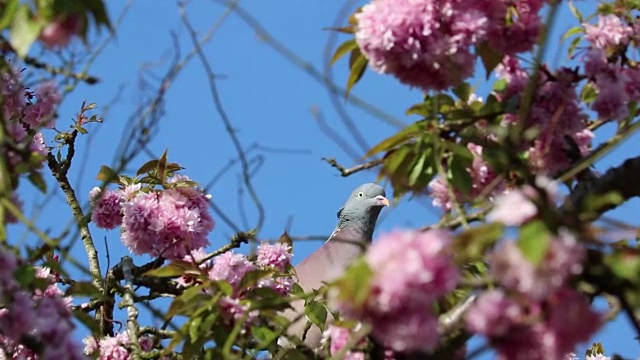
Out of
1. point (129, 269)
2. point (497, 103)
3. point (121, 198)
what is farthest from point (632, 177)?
point (121, 198)

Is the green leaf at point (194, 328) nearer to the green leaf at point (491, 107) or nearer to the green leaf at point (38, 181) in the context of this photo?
the green leaf at point (38, 181)

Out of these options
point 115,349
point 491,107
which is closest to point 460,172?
point 491,107

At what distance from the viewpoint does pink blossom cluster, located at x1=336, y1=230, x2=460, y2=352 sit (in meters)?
1.65

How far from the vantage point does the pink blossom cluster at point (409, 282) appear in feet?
5.40

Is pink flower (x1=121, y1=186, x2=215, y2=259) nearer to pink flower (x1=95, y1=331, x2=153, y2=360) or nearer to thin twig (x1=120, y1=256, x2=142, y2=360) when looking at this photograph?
pink flower (x1=95, y1=331, x2=153, y2=360)

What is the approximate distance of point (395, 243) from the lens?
1.67 meters

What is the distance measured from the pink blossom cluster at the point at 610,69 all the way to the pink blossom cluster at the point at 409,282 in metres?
1.14

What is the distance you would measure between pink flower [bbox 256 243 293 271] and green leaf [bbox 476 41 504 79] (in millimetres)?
1325

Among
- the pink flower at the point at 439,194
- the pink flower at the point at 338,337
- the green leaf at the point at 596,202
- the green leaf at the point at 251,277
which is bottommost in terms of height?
the green leaf at the point at 596,202

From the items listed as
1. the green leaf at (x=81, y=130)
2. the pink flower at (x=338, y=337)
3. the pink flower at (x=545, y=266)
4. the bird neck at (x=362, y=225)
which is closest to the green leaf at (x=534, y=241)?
the pink flower at (x=545, y=266)

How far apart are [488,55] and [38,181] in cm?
110

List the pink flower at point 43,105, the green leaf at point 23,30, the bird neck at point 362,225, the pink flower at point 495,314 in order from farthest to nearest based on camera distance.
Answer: the bird neck at point 362,225
the pink flower at point 43,105
the green leaf at point 23,30
the pink flower at point 495,314

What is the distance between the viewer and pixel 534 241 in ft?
5.15

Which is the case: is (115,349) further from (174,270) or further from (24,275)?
(24,275)
